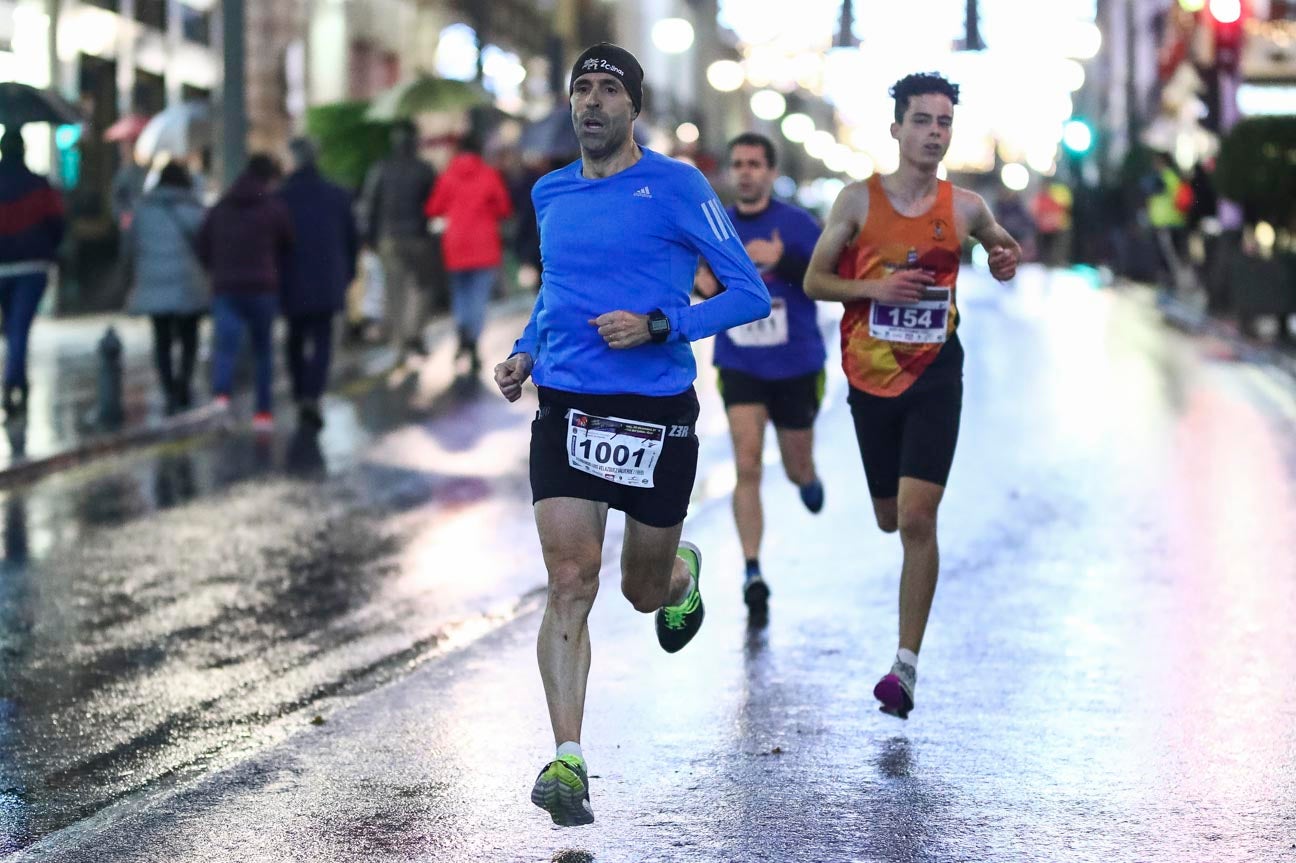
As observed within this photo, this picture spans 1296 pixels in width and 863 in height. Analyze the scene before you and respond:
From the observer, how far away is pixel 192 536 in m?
11.3

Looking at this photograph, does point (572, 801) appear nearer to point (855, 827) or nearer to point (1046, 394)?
point (855, 827)

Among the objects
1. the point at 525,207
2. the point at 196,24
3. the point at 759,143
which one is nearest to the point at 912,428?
the point at 759,143

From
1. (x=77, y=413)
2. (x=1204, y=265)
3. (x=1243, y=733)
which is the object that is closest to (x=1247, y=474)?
(x=1243, y=733)

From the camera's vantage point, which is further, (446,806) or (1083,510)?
(1083,510)

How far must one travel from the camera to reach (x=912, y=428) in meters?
7.43

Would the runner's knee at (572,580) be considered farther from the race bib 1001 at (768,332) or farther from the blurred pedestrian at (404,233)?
the blurred pedestrian at (404,233)

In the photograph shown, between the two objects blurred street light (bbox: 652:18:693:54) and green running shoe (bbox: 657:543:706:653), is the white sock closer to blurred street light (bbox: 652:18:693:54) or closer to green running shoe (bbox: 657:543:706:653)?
green running shoe (bbox: 657:543:706:653)

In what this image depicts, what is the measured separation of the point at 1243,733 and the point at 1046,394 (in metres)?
12.2

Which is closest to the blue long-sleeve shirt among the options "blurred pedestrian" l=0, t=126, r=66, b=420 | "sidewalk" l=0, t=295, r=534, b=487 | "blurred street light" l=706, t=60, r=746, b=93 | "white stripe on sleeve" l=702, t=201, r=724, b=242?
"white stripe on sleeve" l=702, t=201, r=724, b=242

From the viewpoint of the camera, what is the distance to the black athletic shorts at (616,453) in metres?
5.87

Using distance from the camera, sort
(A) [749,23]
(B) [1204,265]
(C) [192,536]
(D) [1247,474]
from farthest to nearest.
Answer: (A) [749,23] → (B) [1204,265] → (D) [1247,474] → (C) [192,536]

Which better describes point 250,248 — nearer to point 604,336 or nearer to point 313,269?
point 313,269

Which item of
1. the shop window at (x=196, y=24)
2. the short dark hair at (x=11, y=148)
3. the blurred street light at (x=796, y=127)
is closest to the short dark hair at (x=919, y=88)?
the short dark hair at (x=11, y=148)

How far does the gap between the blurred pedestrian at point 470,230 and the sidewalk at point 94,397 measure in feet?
3.03
